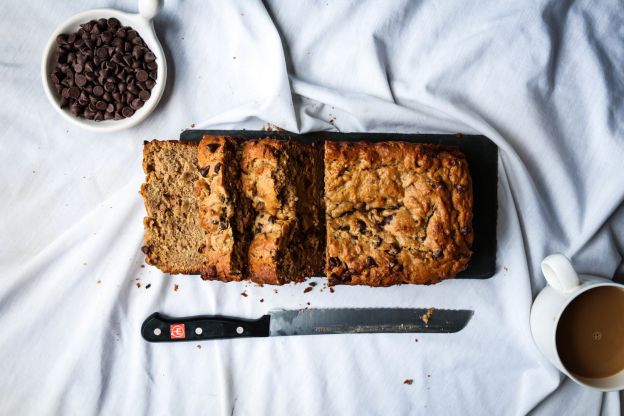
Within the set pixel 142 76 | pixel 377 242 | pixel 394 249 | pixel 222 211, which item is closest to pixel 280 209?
pixel 222 211

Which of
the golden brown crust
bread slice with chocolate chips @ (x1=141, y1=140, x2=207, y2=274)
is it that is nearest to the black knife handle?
bread slice with chocolate chips @ (x1=141, y1=140, x2=207, y2=274)

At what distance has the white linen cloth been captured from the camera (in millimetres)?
3508

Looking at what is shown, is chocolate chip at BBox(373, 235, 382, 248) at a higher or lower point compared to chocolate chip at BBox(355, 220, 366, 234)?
lower

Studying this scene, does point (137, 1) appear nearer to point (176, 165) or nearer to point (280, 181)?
point (176, 165)

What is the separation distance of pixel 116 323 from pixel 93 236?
0.59 metres

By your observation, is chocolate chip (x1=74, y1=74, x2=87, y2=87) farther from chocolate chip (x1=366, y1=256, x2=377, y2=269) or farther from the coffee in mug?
the coffee in mug

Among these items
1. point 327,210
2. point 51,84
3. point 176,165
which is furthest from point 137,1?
point 327,210

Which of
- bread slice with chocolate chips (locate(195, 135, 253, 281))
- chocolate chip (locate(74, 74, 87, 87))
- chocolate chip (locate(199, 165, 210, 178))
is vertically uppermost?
chocolate chip (locate(74, 74, 87, 87))

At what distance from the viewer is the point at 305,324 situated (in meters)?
3.50

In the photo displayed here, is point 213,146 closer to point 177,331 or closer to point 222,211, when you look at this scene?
point 222,211

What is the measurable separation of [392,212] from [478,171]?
78cm

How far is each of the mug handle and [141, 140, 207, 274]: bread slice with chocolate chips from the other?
2.02 meters

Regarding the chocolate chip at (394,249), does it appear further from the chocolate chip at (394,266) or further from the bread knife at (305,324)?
the bread knife at (305,324)

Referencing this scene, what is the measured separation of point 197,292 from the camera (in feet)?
11.8
